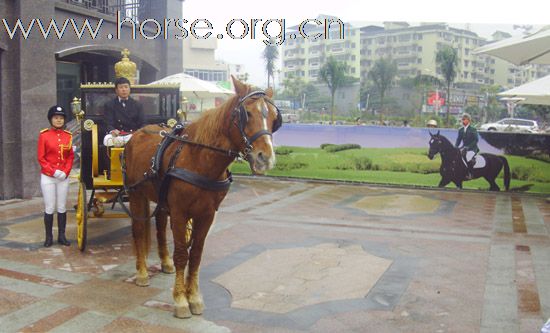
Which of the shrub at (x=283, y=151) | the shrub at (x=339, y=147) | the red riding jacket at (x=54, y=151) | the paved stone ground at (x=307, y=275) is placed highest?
the red riding jacket at (x=54, y=151)

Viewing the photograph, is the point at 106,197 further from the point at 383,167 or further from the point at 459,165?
the point at 459,165

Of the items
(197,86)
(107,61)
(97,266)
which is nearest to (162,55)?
(107,61)

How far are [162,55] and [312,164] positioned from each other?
5606mm

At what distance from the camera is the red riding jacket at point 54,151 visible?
6.98 m

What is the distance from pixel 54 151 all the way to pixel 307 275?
12.1 ft

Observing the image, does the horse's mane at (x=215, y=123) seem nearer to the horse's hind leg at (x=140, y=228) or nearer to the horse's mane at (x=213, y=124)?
the horse's mane at (x=213, y=124)

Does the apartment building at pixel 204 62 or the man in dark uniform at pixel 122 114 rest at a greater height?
the apartment building at pixel 204 62

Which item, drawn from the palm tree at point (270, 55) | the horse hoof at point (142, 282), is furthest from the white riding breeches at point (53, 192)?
the palm tree at point (270, 55)

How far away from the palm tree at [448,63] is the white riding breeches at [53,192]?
9.75 m

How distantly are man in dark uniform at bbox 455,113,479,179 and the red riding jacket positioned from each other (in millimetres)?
9289

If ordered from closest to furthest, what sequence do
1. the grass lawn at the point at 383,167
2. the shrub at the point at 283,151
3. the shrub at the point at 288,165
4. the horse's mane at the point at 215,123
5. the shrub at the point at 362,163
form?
1. the horse's mane at the point at 215,123
2. the grass lawn at the point at 383,167
3. the shrub at the point at 362,163
4. the shrub at the point at 288,165
5. the shrub at the point at 283,151

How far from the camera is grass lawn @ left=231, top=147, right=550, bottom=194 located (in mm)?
12734

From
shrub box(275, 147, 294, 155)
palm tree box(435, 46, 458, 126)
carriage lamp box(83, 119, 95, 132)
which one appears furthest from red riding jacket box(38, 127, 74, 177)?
palm tree box(435, 46, 458, 126)

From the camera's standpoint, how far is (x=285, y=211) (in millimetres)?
10227
